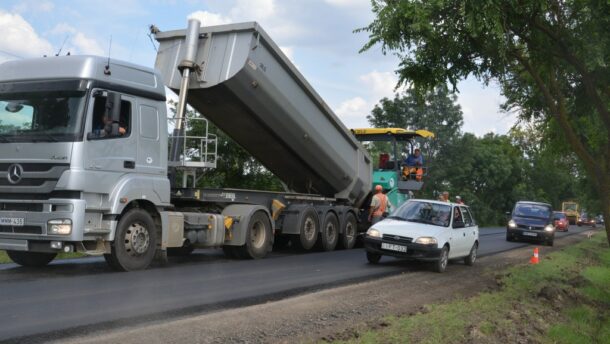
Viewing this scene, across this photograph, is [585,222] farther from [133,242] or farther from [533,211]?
[133,242]

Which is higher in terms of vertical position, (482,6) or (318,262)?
(482,6)

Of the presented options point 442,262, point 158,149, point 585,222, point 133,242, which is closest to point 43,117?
point 158,149

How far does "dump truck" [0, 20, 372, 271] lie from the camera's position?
340 inches

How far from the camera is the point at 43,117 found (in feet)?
28.7

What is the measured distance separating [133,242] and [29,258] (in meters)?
1.82

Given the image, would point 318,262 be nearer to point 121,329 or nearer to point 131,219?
point 131,219

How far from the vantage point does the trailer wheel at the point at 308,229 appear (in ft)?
45.9

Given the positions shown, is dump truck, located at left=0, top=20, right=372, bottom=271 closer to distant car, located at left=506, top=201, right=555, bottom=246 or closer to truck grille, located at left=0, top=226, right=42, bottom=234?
truck grille, located at left=0, top=226, right=42, bottom=234

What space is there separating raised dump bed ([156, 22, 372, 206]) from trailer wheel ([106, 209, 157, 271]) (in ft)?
9.77

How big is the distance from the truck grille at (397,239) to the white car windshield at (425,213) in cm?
96

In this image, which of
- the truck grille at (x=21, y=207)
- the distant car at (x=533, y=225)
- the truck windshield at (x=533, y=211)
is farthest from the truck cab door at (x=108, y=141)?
the truck windshield at (x=533, y=211)

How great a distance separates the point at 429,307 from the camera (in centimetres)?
770

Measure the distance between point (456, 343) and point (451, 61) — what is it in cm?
560

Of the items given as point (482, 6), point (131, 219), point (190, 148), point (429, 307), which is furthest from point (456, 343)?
point (190, 148)
